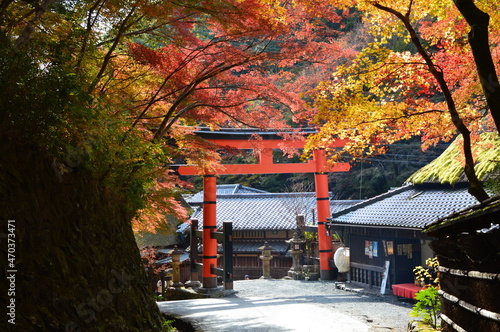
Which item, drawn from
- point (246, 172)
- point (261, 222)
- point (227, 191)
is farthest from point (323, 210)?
point (227, 191)

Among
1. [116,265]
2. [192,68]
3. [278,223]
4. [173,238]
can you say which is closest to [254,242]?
[278,223]

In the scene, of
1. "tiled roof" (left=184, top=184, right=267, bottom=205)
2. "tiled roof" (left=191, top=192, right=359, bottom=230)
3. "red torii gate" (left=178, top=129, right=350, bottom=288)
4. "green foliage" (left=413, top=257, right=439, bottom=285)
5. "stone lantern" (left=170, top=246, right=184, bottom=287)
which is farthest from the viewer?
"tiled roof" (left=184, top=184, right=267, bottom=205)

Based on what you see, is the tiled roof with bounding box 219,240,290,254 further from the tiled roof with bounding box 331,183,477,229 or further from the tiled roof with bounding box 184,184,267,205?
the tiled roof with bounding box 331,183,477,229

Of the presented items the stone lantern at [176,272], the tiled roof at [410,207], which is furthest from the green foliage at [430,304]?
the stone lantern at [176,272]

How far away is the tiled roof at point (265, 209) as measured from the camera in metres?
24.0

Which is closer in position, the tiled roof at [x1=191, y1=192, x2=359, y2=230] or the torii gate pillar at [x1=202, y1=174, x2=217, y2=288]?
the torii gate pillar at [x1=202, y1=174, x2=217, y2=288]

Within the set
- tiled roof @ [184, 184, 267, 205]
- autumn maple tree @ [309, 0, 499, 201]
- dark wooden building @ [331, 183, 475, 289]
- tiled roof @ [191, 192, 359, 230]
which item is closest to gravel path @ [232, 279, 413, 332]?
dark wooden building @ [331, 183, 475, 289]

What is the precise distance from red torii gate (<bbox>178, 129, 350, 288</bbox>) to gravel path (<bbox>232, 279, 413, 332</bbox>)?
109cm

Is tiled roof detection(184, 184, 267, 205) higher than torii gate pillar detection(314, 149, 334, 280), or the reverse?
tiled roof detection(184, 184, 267, 205)

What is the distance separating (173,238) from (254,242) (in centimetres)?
459

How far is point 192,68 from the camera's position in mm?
8234

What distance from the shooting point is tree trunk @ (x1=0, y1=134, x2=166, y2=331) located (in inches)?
156

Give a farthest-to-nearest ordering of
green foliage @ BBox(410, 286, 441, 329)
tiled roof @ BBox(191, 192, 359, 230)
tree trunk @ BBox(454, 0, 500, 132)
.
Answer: tiled roof @ BBox(191, 192, 359, 230)
green foliage @ BBox(410, 286, 441, 329)
tree trunk @ BBox(454, 0, 500, 132)

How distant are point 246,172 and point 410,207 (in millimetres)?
5891
